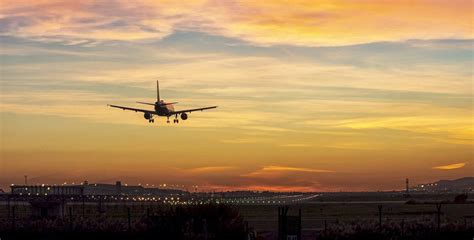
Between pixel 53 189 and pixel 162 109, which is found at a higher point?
pixel 162 109

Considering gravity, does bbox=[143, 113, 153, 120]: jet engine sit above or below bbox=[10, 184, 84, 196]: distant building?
above

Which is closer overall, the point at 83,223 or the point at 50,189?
the point at 83,223

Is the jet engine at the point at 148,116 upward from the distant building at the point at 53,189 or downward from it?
upward

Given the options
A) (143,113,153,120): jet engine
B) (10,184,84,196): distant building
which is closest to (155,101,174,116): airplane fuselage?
(143,113,153,120): jet engine

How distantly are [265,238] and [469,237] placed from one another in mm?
12916

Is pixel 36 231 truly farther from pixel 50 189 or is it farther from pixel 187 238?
pixel 50 189

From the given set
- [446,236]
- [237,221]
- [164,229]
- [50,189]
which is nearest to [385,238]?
[446,236]

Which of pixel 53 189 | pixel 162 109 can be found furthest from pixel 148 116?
pixel 53 189

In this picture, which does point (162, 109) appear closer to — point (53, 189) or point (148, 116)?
point (148, 116)

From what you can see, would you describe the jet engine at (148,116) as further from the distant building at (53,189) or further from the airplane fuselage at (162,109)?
the distant building at (53,189)

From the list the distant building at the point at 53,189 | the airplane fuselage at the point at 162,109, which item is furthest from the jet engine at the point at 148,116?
the distant building at the point at 53,189

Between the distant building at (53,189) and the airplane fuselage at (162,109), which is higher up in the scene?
the airplane fuselage at (162,109)

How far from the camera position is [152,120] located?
10356cm

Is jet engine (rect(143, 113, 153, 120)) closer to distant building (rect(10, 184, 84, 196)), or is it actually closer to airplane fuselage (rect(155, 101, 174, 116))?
airplane fuselage (rect(155, 101, 174, 116))
